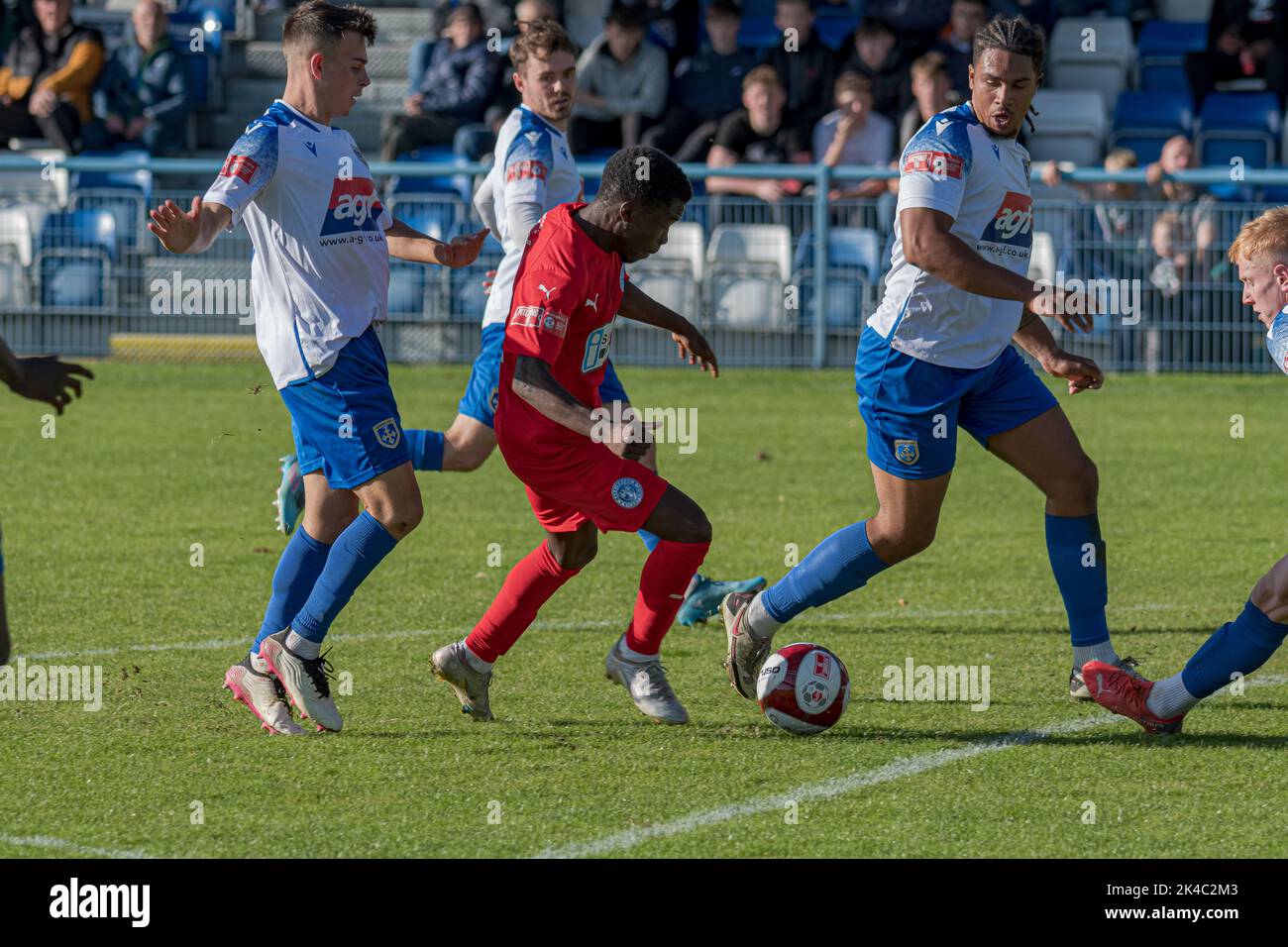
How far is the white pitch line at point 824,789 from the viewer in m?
4.63

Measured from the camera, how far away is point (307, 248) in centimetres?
589

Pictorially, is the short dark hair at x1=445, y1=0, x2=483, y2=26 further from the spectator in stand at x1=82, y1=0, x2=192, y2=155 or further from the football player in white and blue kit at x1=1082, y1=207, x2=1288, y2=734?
the football player in white and blue kit at x1=1082, y1=207, x2=1288, y2=734

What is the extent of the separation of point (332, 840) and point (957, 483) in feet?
23.9

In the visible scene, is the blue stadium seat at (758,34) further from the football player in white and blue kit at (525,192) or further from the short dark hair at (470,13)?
the football player in white and blue kit at (525,192)

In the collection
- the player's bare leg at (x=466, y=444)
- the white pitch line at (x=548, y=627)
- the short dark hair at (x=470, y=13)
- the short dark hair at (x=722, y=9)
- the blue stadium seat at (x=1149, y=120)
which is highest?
the short dark hair at (x=722, y=9)

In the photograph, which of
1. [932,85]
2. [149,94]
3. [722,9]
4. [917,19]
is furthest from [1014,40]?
[149,94]

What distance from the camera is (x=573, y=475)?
5695mm

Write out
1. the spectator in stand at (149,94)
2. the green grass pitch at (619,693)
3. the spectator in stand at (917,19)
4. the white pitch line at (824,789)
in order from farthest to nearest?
the spectator in stand at (917,19), the spectator in stand at (149,94), the green grass pitch at (619,693), the white pitch line at (824,789)

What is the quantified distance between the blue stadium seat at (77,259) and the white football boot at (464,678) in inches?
438

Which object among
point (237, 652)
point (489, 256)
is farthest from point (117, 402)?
point (237, 652)

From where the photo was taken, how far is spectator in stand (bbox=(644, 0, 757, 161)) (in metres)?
17.7

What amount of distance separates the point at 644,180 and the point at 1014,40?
1252 mm

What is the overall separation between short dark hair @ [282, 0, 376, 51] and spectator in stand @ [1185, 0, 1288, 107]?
50.0 ft

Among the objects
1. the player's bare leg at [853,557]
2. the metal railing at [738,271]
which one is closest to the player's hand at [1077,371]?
the player's bare leg at [853,557]
